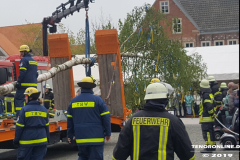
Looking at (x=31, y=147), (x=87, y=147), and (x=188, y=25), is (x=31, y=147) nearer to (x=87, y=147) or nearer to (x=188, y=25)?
(x=87, y=147)

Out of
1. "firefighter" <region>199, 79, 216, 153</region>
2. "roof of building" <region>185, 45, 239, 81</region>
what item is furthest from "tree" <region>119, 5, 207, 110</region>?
"roof of building" <region>185, 45, 239, 81</region>

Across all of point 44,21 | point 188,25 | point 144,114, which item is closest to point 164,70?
point 44,21

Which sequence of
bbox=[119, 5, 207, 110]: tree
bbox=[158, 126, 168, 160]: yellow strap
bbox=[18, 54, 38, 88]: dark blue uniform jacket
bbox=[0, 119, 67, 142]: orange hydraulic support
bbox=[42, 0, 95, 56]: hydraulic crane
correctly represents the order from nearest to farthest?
bbox=[158, 126, 168, 160]: yellow strap, bbox=[0, 119, 67, 142]: orange hydraulic support, bbox=[18, 54, 38, 88]: dark blue uniform jacket, bbox=[119, 5, 207, 110]: tree, bbox=[42, 0, 95, 56]: hydraulic crane

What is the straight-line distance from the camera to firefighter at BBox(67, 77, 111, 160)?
6.77m

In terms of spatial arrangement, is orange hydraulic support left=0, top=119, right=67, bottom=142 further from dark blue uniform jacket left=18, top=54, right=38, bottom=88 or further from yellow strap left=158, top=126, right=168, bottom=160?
yellow strap left=158, top=126, right=168, bottom=160

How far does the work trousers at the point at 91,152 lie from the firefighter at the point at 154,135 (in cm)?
294

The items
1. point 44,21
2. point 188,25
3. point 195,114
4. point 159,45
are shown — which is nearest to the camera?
point 159,45

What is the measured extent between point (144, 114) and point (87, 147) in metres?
3.25

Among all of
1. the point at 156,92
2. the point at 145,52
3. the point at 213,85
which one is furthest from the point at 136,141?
the point at 145,52

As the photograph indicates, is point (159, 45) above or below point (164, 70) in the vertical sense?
above

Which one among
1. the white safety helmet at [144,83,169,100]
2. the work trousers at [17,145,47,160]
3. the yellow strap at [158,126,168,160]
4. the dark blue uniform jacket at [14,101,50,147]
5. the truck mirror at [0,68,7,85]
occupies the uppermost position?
the white safety helmet at [144,83,169,100]

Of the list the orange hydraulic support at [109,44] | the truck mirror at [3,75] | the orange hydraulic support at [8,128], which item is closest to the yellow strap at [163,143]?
the orange hydraulic support at [8,128]

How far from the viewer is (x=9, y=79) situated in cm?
1292

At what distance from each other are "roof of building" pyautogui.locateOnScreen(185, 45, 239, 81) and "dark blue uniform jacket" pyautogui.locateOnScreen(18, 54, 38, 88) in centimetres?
1415
